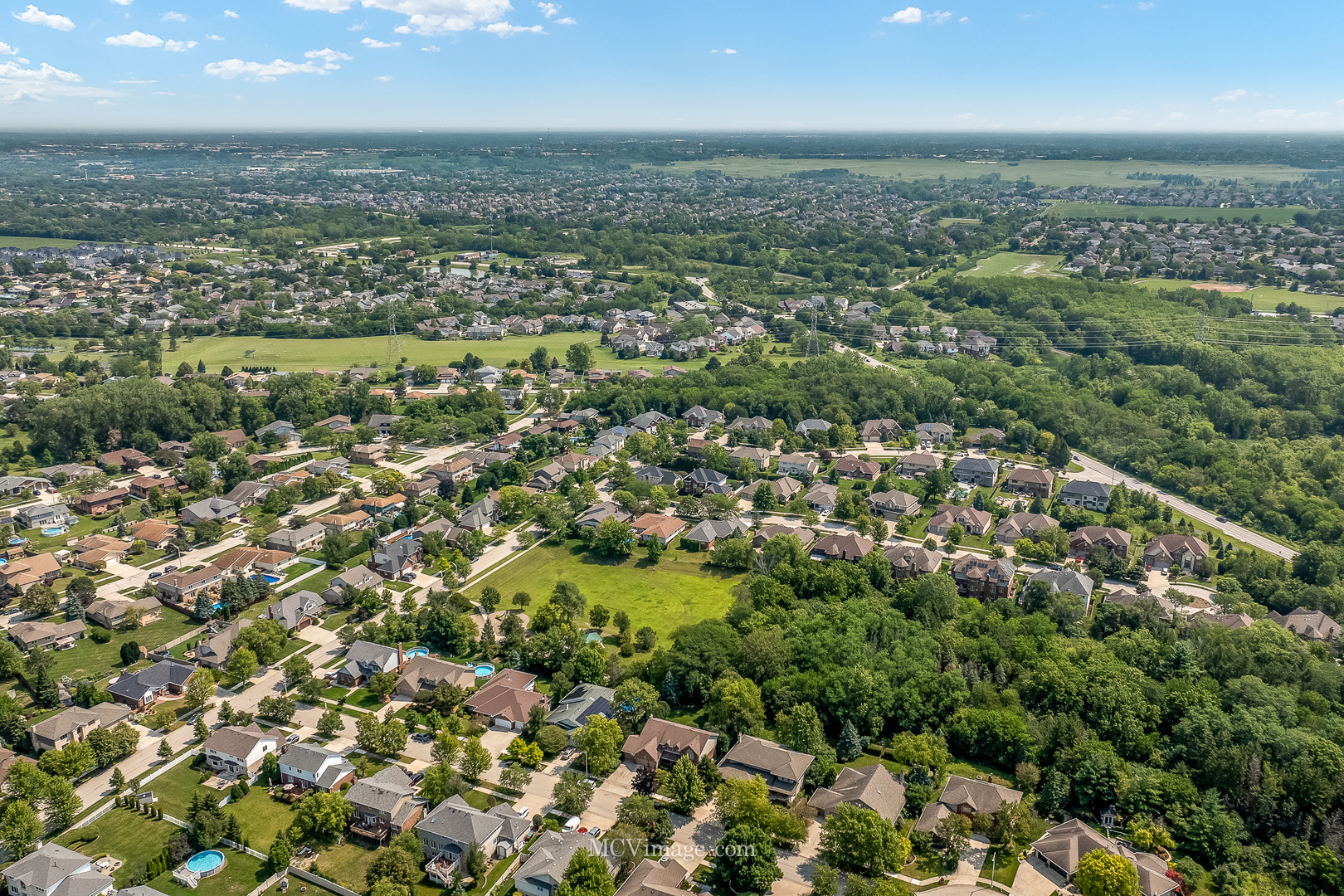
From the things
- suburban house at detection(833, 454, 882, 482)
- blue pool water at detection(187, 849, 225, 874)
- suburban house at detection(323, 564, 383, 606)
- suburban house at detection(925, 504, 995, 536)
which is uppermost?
suburban house at detection(833, 454, 882, 482)

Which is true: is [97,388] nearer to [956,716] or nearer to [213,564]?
[213,564]

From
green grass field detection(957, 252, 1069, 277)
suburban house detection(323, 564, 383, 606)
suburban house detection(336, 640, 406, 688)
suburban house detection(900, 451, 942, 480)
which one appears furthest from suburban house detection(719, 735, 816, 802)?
green grass field detection(957, 252, 1069, 277)

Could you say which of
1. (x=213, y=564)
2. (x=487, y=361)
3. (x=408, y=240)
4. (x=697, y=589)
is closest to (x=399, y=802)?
(x=697, y=589)

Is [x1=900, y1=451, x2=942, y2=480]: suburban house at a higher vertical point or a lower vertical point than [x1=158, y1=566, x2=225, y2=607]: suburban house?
higher

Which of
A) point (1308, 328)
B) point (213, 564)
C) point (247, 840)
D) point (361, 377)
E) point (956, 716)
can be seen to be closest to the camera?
point (247, 840)

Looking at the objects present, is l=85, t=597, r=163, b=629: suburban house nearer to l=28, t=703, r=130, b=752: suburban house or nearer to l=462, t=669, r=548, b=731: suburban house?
l=28, t=703, r=130, b=752: suburban house

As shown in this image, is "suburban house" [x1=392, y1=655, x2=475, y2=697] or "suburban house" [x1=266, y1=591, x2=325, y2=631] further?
"suburban house" [x1=266, y1=591, x2=325, y2=631]
